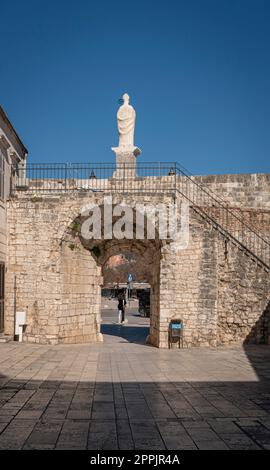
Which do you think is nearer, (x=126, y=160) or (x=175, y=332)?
(x=175, y=332)

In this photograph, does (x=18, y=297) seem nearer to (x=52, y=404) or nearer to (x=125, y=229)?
(x=125, y=229)

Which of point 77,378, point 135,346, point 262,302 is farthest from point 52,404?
point 262,302

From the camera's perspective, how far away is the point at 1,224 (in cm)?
1334

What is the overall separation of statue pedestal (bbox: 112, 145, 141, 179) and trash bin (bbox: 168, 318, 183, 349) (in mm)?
5296

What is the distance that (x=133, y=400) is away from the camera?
6543mm

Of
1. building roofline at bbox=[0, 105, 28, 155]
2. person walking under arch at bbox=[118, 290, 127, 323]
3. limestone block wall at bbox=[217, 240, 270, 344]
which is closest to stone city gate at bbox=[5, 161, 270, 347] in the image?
limestone block wall at bbox=[217, 240, 270, 344]

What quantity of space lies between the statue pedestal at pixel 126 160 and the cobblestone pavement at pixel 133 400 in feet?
21.4

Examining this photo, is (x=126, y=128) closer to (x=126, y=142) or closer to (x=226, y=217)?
(x=126, y=142)

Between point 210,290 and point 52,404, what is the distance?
26.0ft

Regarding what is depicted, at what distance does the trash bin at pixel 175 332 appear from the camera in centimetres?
1297

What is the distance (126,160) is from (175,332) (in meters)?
6.51

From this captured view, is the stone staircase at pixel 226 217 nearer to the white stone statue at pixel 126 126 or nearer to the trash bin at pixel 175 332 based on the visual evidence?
the white stone statue at pixel 126 126

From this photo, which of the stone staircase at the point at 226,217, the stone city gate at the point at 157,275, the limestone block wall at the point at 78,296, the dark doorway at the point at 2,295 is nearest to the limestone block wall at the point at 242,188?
the stone staircase at the point at 226,217

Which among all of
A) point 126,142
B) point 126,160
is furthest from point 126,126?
point 126,160
